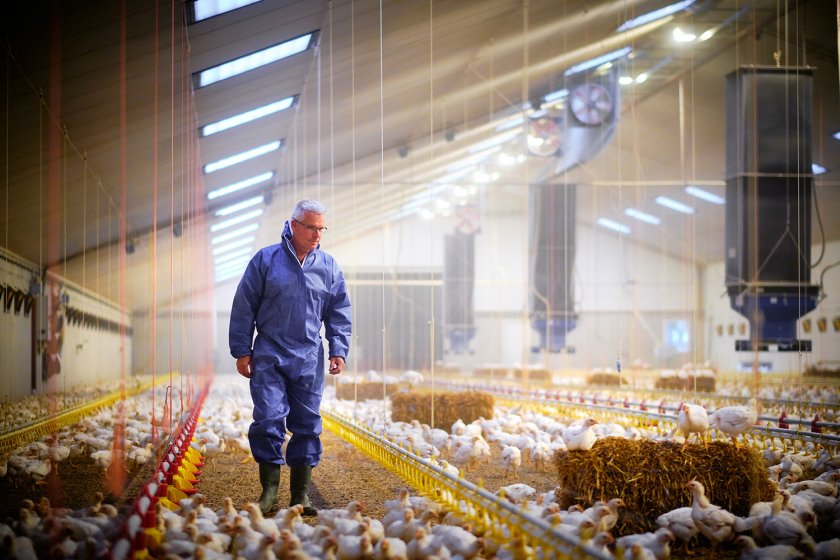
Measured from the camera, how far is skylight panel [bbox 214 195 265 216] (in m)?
14.7

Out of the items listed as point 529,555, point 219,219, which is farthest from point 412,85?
point 529,555

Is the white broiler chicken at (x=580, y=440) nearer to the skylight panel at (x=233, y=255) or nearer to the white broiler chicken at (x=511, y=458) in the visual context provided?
the white broiler chicken at (x=511, y=458)

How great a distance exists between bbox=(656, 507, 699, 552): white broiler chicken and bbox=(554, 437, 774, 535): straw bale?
0.84 feet

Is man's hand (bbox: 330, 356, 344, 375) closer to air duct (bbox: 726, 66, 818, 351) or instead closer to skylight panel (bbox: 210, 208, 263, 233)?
air duct (bbox: 726, 66, 818, 351)

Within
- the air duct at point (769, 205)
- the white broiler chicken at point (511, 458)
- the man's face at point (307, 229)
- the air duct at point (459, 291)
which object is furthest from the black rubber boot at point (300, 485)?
the air duct at point (459, 291)

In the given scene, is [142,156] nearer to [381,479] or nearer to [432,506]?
[381,479]

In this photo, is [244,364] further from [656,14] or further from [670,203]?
[670,203]

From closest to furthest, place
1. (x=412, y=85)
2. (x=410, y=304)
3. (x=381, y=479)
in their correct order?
(x=381, y=479)
(x=412, y=85)
(x=410, y=304)

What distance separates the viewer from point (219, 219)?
1548 cm

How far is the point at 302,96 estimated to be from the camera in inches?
386

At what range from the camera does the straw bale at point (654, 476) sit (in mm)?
4383

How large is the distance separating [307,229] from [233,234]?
45.1 feet

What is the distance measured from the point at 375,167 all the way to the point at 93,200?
892 centimetres

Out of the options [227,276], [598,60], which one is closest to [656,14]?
[598,60]
